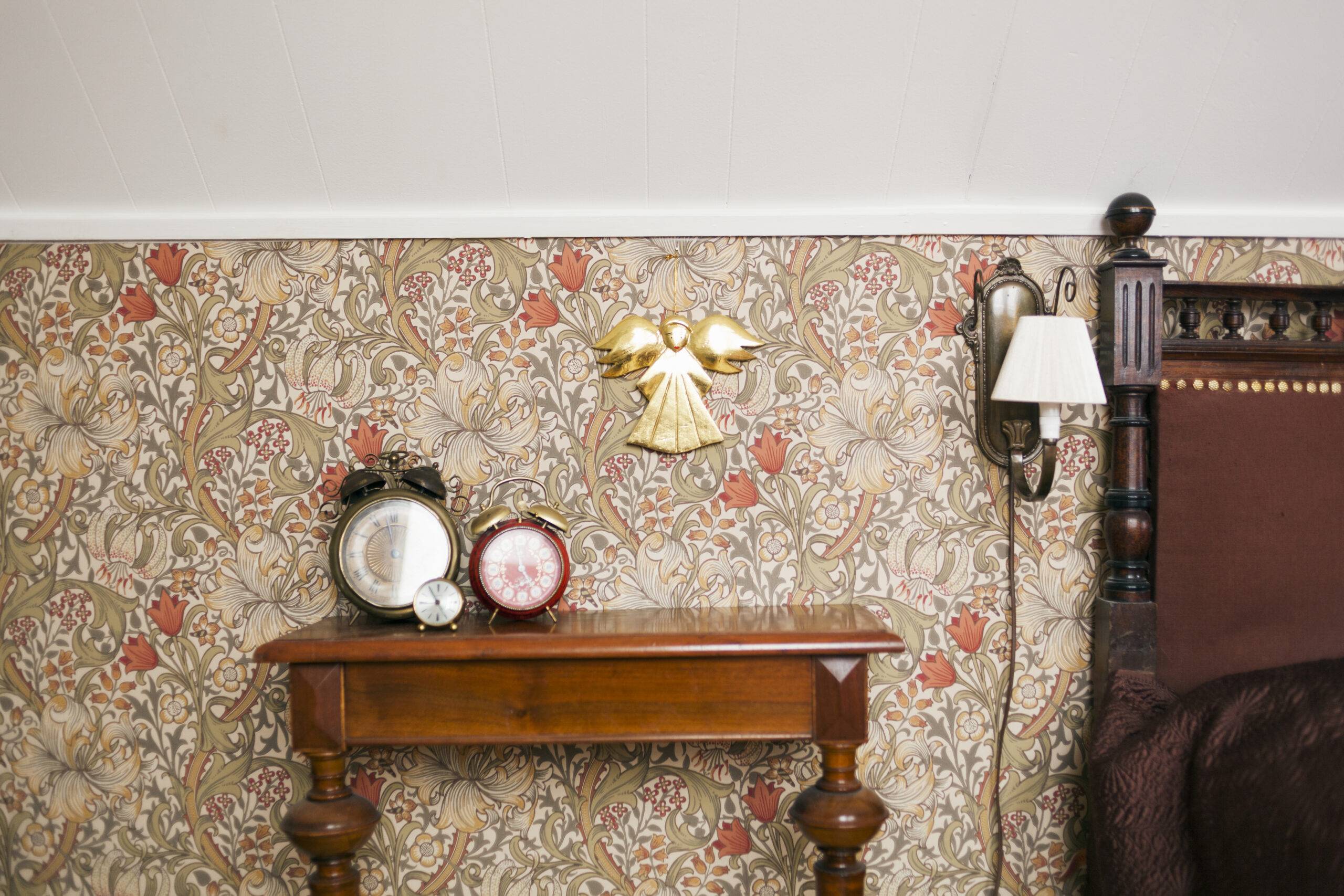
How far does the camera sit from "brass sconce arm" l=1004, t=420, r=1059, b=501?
156cm

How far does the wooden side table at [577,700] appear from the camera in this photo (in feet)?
4.51

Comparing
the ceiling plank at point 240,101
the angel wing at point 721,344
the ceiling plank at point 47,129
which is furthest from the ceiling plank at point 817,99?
the ceiling plank at point 47,129

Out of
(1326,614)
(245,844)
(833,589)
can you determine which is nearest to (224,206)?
(245,844)

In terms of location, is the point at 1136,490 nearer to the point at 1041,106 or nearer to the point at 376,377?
the point at 1041,106

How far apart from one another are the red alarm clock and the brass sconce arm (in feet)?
2.90

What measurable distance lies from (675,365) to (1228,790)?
46.0 inches

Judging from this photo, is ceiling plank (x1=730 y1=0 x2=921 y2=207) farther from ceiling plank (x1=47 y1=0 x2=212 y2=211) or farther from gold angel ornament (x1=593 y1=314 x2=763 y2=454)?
ceiling plank (x1=47 y1=0 x2=212 y2=211)

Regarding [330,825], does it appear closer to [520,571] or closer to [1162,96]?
[520,571]

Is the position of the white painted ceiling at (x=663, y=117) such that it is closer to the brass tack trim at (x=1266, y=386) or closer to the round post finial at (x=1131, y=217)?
the round post finial at (x=1131, y=217)

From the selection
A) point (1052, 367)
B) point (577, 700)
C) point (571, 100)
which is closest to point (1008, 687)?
point (1052, 367)

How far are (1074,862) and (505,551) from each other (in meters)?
1.30

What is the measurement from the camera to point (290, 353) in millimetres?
1686

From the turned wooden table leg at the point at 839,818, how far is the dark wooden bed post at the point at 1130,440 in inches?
23.1

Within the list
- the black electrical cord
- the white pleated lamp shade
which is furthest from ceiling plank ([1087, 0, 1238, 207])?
the black electrical cord
